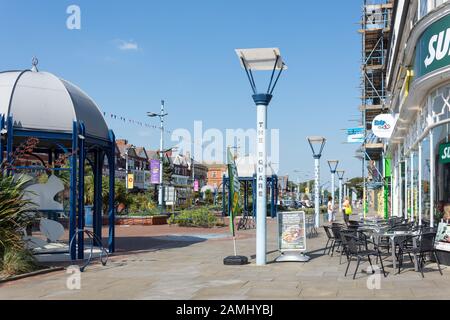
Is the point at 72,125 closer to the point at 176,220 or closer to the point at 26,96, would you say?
the point at 26,96

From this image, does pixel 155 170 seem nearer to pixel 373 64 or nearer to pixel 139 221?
pixel 139 221

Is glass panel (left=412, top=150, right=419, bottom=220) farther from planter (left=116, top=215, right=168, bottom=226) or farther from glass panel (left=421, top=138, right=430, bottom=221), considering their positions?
planter (left=116, top=215, right=168, bottom=226)

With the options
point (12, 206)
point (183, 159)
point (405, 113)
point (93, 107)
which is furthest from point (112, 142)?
point (183, 159)

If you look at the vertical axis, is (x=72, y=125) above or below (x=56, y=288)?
above

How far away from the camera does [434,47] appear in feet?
39.5

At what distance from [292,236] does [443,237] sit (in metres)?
3.55

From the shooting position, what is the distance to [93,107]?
1625cm

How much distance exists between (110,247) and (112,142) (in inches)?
118

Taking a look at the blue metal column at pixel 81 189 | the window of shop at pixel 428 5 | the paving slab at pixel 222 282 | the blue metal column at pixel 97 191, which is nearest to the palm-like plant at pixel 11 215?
the paving slab at pixel 222 282

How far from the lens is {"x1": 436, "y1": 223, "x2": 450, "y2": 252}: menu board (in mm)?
11988

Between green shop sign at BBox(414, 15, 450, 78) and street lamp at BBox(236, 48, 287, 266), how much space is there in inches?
120

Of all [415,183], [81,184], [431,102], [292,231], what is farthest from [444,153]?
[81,184]

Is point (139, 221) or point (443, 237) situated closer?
point (443, 237)

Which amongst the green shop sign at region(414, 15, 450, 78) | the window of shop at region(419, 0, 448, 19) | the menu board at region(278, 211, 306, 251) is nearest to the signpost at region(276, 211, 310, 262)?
the menu board at region(278, 211, 306, 251)
